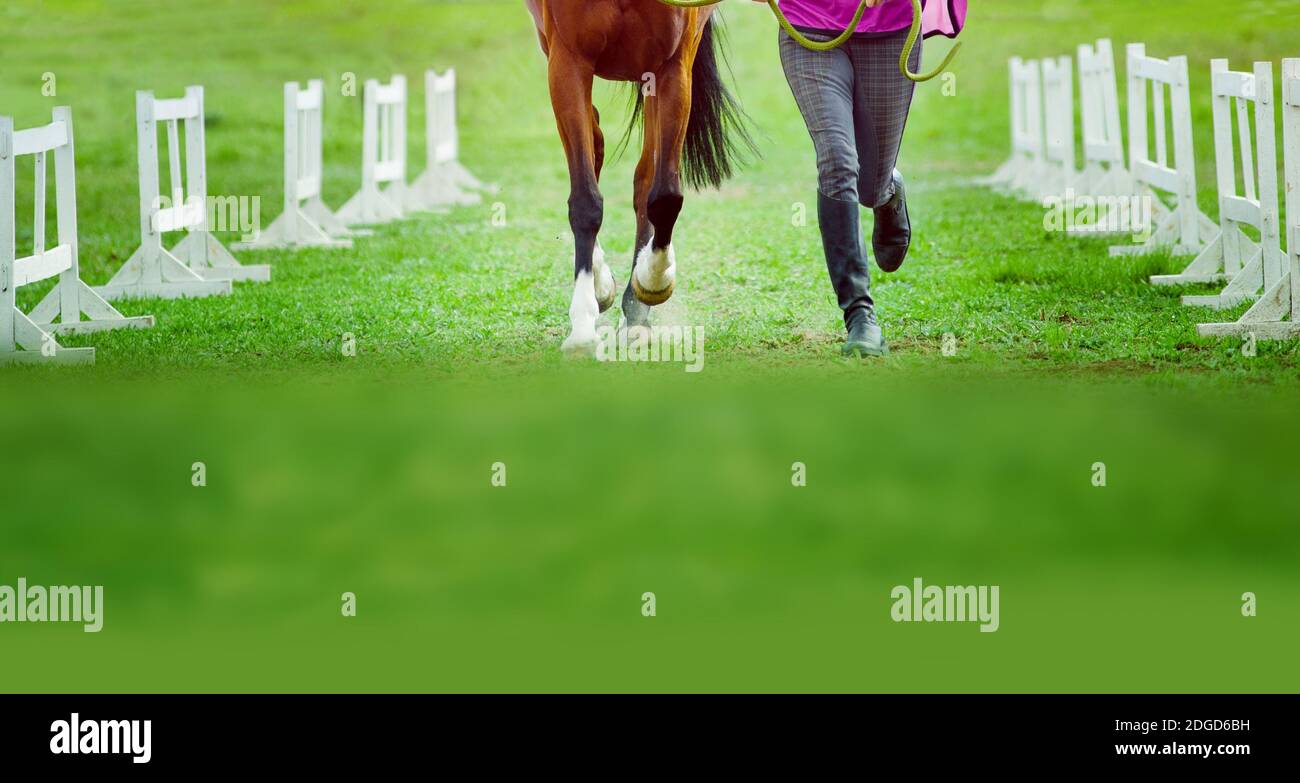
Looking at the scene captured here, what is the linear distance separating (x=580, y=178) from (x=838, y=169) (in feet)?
3.11

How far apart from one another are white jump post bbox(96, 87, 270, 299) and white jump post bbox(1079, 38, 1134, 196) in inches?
205

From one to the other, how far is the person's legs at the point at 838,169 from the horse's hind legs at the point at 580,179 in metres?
0.76

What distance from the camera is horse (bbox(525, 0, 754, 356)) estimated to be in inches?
235

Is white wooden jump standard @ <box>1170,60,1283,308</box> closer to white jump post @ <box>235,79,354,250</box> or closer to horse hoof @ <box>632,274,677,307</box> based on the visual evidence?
horse hoof @ <box>632,274,677,307</box>

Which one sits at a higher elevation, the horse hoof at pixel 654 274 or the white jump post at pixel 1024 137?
the white jump post at pixel 1024 137

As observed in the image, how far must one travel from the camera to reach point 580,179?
6195 mm

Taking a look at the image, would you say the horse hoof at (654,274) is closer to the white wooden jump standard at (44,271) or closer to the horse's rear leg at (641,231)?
the horse's rear leg at (641,231)

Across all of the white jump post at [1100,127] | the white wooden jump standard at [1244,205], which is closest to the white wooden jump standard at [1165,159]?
the white wooden jump standard at [1244,205]

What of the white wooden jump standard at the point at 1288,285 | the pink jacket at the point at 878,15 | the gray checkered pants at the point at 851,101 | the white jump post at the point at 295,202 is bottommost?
the white wooden jump standard at the point at 1288,285

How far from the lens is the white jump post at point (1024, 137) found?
13.3 meters

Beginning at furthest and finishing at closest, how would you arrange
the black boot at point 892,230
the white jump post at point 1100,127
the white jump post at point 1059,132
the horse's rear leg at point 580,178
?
the white jump post at point 1059,132 < the white jump post at point 1100,127 < the black boot at point 892,230 < the horse's rear leg at point 580,178

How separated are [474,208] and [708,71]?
19.3 ft

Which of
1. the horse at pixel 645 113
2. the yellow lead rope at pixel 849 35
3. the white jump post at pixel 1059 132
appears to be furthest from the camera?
the white jump post at pixel 1059 132

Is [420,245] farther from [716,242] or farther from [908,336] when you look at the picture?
[908,336]
